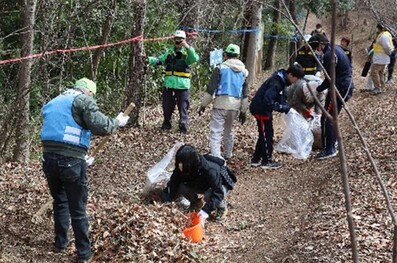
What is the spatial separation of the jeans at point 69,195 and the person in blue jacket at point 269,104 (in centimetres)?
351

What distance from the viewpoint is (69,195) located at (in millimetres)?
4922

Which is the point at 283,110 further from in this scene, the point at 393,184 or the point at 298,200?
the point at 393,184

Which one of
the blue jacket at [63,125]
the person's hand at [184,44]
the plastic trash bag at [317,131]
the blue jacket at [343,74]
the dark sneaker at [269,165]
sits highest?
the person's hand at [184,44]

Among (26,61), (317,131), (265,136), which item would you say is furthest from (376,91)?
(26,61)

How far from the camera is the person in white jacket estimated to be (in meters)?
7.79

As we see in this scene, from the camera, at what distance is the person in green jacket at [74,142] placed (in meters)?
4.80

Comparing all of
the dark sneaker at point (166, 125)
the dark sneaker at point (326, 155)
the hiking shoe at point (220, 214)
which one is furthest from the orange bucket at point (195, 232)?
the dark sneaker at point (166, 125)

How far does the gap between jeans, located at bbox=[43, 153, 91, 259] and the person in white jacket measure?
10.8 ft

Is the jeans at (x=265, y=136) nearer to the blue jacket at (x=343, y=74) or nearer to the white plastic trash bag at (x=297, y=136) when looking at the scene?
the white plastic trash bag at (x=297, y=136)

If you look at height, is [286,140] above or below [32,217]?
above

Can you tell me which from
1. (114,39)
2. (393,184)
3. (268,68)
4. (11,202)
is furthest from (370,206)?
(268,68)

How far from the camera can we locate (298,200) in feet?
22.3

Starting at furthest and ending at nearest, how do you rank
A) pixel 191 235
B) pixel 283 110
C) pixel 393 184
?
pixel 283 110, pixel 393 184, pixel 191 235

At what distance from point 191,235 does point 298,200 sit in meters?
1.90
